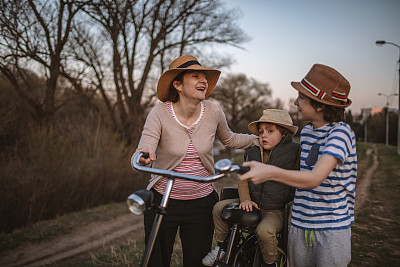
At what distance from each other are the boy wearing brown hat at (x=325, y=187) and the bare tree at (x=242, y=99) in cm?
2974

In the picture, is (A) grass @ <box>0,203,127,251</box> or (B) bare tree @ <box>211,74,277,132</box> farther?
(B) bare tree @ <box>211,74,277,132</box>

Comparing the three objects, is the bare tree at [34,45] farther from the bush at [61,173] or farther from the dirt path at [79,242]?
the dirt path at [79,242]

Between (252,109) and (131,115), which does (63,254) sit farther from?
(252,109)

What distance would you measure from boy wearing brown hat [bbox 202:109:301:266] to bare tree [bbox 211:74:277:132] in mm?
29274

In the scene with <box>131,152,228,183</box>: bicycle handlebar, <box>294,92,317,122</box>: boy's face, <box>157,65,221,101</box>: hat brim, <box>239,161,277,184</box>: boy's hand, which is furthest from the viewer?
<box>157,65,221,101</box>: hat brim

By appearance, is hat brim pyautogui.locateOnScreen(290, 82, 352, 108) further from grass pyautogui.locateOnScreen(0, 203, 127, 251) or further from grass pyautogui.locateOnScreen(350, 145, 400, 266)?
grass pyautogui.locateOnScreen(0, 203, 127, 251)

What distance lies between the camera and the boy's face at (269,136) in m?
2.47

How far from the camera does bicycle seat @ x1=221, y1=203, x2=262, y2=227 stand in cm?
214

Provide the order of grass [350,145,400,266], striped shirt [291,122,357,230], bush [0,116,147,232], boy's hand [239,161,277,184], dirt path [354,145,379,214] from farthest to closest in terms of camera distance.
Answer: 1. bush [0,116,147,232]
2. dirt path [354,145,379,214]
3. grass [350,145,400,266]
4. striped shirt [291,122,357,230]
5. boy's hand [239,161,277,184]

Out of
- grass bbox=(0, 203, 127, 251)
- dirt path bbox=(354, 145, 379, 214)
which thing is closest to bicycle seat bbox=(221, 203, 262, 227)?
dirt path bbox=(354, 145, 379, 214)

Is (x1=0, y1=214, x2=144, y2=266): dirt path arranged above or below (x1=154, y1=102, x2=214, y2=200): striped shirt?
below

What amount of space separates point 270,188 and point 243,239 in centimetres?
49

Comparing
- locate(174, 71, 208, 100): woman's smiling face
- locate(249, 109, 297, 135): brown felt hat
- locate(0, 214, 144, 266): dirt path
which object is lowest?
locate(0, 214, 144, 266): dirt path

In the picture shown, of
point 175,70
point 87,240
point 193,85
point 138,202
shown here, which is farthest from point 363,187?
point 87,240
